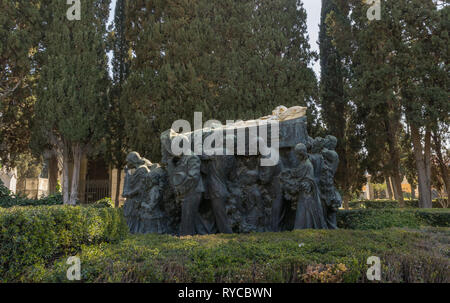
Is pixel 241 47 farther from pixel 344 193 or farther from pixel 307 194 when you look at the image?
pixel 307 194

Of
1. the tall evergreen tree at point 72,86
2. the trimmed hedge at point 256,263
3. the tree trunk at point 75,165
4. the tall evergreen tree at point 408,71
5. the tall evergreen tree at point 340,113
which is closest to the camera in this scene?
the trimmed hedge at point 256,263

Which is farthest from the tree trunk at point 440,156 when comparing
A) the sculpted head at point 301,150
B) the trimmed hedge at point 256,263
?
the trimmed hedge at point 256,263

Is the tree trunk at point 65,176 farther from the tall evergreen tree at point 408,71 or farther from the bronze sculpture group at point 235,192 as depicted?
the tall evergreen tree at point 408,71

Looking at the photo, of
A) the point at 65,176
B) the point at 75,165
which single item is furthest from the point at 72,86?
the point at 65,176

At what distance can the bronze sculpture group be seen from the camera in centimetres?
721

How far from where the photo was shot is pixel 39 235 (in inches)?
149

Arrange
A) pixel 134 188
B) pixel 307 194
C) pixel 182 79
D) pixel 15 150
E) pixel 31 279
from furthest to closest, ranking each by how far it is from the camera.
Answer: pixel 15 150 < pixel 182 79 < pixel 134 188 < pixel 307 194 < pixel 31 279

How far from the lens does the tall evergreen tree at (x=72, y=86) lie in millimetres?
15023

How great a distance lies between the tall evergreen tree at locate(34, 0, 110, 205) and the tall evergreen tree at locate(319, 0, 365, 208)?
11.8 metres

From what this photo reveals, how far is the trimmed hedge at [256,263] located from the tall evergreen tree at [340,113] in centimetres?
1347

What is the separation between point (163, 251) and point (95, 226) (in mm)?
1229

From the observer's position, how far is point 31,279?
11.1ft

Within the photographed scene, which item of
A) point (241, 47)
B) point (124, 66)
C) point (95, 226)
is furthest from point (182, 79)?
point (95, 226)

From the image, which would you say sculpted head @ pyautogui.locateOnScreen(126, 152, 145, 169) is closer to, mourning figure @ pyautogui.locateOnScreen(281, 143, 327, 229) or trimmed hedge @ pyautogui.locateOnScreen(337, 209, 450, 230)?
mourning figure @ pyautogui.locateOnScreen(281, 143, 327, 229)
